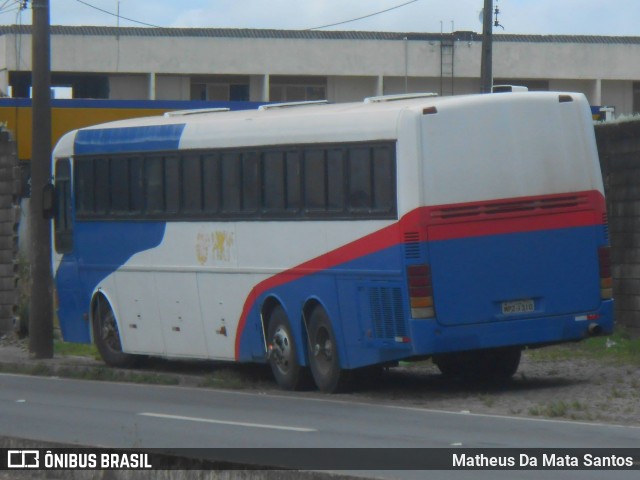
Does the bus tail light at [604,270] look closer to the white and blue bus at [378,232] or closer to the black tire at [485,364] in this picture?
the white and blue bus at [378,232]

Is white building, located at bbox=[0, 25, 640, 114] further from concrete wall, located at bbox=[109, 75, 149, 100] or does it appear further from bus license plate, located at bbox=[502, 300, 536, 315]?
bus license plate, located at bbox=[502, 300, 536, 315]

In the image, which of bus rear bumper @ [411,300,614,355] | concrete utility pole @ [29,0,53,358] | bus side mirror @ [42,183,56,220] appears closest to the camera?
bus rear bumper @ [411,300,614,355]

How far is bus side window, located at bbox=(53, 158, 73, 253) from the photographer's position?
2083cm

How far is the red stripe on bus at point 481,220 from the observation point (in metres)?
14.9

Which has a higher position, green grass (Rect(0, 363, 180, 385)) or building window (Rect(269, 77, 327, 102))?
building window (Rect(269, 77, 327, 102))

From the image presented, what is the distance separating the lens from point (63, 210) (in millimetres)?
20969

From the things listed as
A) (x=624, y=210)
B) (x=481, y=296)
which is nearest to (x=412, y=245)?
(x=481, y=296)

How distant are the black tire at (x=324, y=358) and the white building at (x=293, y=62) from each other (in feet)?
145

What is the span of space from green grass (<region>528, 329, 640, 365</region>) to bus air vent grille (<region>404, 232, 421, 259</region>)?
175 inches

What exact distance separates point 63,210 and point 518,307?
8245mm

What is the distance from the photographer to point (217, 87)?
205 ft

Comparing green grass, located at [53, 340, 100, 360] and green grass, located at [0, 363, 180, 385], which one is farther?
green grass, located at [53, 340, 100, 360]

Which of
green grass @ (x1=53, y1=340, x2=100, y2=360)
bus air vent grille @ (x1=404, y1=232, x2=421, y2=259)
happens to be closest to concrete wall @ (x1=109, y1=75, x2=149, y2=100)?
green grass @ (x1=53, y1=340, x2=100, y2=360)

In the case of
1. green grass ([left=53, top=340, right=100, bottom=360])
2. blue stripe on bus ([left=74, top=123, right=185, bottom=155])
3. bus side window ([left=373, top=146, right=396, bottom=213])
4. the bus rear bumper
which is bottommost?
green grass ([left=53, top=340, right=100, bottom=360])
